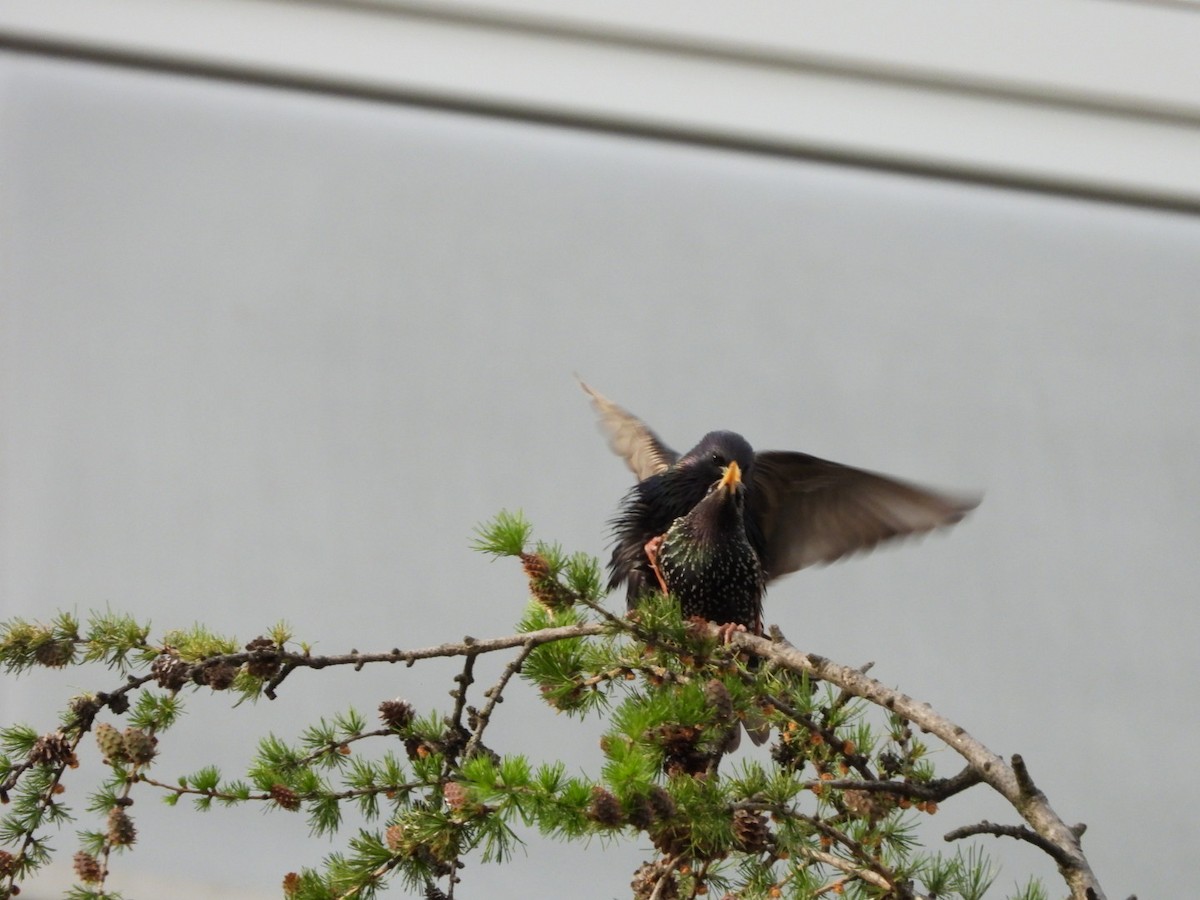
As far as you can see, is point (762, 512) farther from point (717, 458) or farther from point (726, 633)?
point (726, 633)

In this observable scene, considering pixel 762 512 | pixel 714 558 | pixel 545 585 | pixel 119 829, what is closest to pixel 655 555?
pixel 714 558

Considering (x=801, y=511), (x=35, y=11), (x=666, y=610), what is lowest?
(x=666, y=610)

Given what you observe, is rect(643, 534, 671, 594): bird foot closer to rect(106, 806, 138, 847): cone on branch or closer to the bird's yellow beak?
the bird's yellow beak

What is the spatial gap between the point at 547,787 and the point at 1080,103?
1909 mm

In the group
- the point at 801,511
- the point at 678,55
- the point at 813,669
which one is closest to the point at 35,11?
the point at 678,55

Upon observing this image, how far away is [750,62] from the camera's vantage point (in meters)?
2.08

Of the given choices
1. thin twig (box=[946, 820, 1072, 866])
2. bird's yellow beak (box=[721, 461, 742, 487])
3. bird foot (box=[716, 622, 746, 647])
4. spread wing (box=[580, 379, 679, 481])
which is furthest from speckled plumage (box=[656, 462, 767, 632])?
thin twig (box=[946, 820, 1072, 866])

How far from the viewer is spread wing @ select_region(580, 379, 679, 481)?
137cm

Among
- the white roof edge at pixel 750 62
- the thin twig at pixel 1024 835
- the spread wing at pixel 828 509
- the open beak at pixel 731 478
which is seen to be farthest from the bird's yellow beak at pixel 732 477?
the white roof edge at pixel 750 62

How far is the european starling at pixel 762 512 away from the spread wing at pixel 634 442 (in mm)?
147

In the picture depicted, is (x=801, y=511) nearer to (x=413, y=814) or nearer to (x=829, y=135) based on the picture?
(x=413, y=814)

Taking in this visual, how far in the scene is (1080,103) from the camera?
2.10 m

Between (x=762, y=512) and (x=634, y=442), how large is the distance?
22cm

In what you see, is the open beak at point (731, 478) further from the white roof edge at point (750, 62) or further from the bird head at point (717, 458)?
the white roof edge at point (750, 62)
